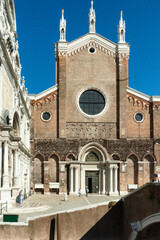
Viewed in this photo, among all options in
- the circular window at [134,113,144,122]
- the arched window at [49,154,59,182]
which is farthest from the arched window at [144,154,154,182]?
the arched window at [49,154,59,182]

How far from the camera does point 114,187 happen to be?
33.6 metres

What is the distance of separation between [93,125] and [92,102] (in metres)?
2.63

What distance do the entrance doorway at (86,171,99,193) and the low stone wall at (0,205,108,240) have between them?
50.7ft

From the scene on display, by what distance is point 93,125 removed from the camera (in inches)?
1385

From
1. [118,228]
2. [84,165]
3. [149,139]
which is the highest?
[149,139]

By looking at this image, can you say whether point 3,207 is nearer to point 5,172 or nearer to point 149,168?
point 5,172

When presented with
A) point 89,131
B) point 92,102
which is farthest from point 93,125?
point 92,102

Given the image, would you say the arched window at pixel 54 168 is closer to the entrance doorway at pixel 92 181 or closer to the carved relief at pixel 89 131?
the carved relief at pixel 89 131

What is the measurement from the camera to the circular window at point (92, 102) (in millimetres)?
35812

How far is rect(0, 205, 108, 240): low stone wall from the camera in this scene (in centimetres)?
1427

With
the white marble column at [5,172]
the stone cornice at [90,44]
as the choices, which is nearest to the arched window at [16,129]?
the white marble column at [5,172]

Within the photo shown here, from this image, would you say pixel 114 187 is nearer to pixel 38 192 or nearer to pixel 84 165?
pixel 84 165

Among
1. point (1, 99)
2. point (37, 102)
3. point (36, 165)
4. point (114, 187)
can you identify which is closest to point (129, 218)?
point (1, 99)

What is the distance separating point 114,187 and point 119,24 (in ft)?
58.6
